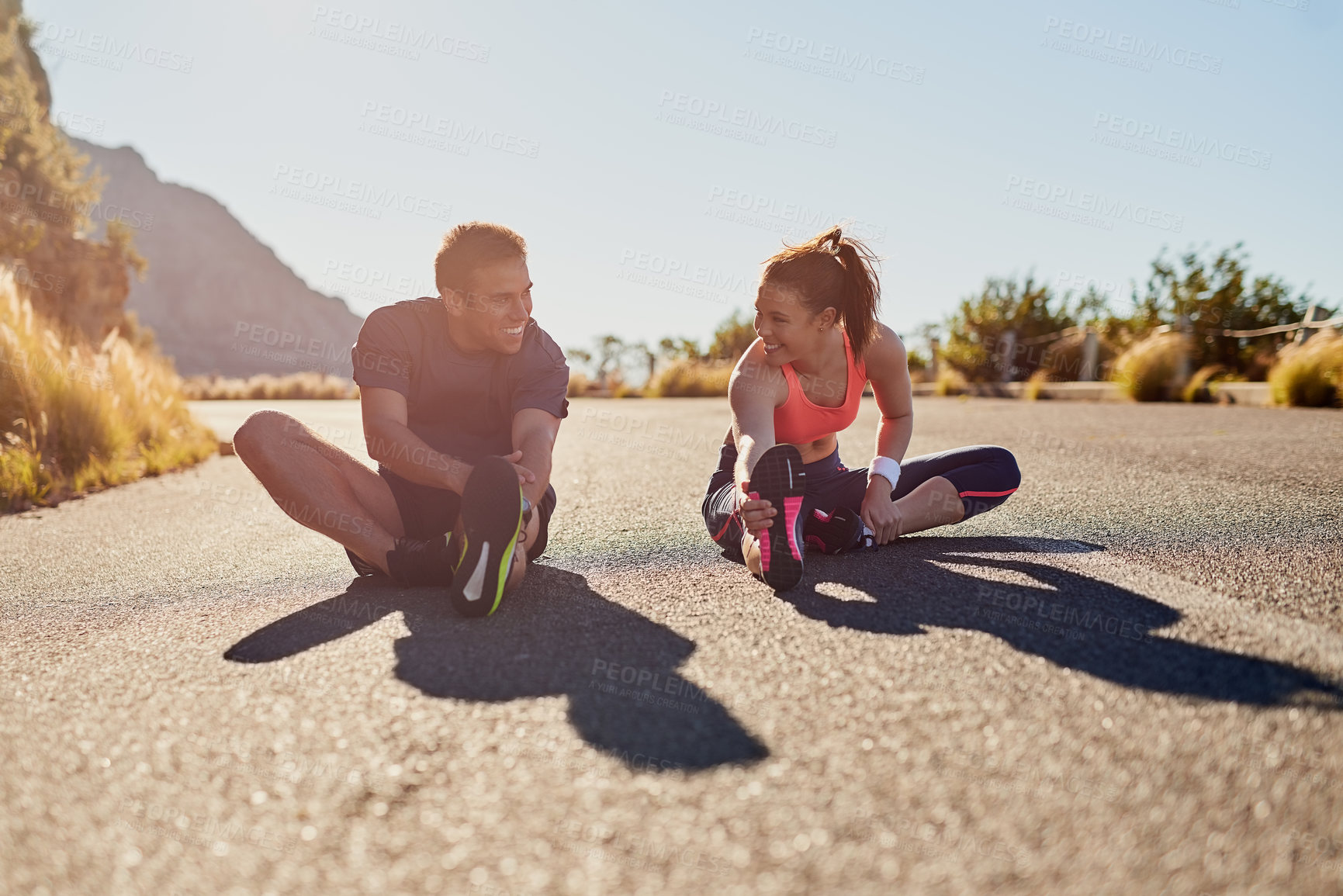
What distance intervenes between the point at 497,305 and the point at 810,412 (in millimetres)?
1146

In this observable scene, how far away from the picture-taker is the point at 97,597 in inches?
98.0

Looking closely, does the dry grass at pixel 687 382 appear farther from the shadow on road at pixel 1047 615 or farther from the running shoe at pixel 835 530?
the shadow on road at pixel 1047 615

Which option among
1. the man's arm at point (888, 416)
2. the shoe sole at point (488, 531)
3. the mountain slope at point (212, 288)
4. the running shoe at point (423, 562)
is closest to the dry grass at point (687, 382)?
the man's arm at point (888, 416)

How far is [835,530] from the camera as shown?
259cm

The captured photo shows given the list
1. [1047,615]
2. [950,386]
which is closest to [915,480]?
[1047,615]

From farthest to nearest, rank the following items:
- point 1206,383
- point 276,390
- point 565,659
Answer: point 276,390
point 1206,383
point 565,659

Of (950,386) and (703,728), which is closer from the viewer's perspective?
(703,728)

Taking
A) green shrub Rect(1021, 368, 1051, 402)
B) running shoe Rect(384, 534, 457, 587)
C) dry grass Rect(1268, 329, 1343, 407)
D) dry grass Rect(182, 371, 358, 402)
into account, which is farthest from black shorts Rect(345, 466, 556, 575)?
dry grass Rect(182, 371, 358, 402)

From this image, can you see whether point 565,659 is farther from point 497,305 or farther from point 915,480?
point 915,480

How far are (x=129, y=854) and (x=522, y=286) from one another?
1.91 meters

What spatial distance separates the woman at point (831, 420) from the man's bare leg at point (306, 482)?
118cm

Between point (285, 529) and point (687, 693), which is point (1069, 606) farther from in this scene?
point (285, 529)

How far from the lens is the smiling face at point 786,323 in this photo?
255cm

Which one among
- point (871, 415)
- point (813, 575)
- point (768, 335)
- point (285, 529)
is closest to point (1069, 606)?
point (813, 575)
